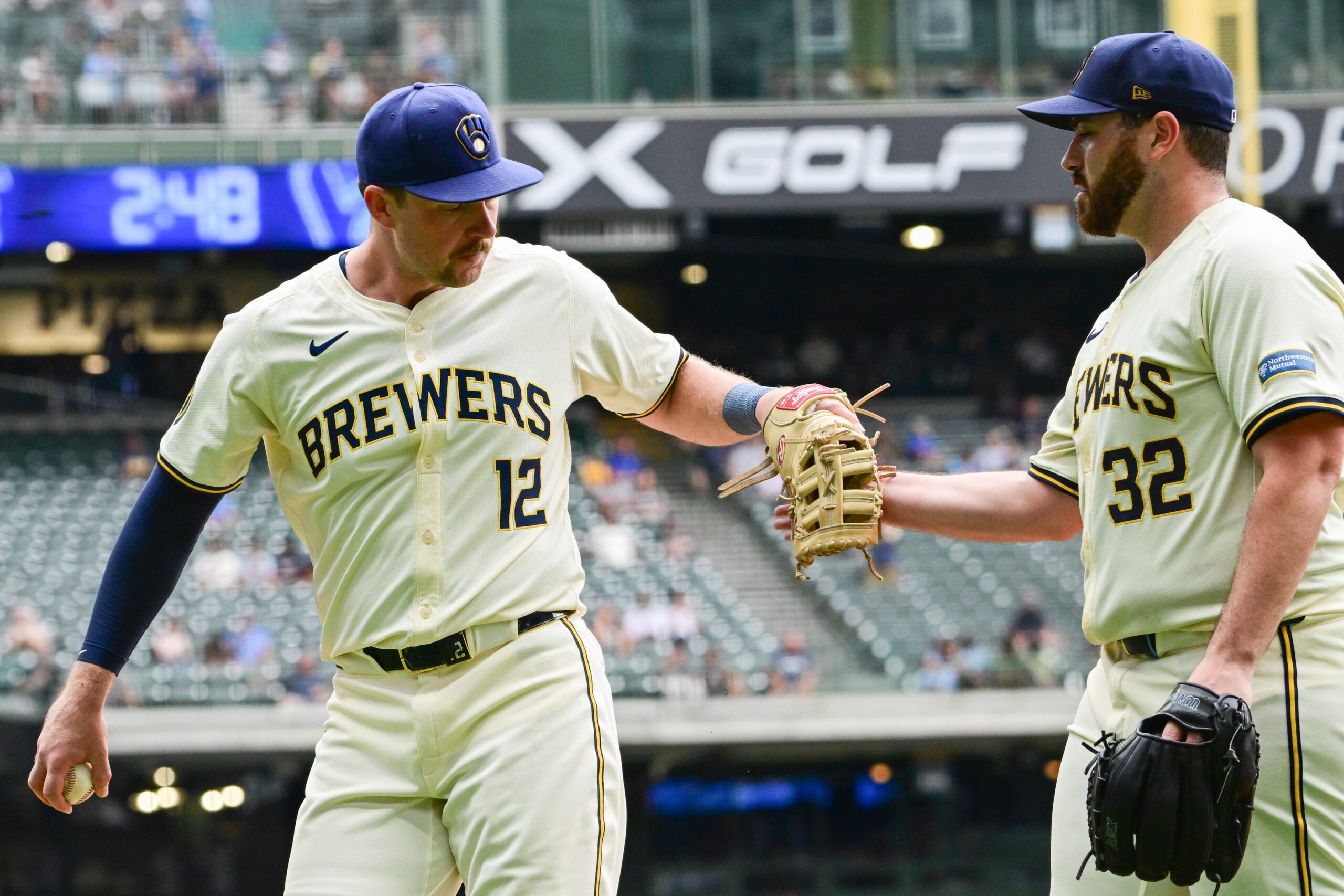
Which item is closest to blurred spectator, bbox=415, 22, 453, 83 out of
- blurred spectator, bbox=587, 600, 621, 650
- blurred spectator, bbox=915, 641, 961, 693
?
blurred spectator, bbox=587, 600, 621, 650

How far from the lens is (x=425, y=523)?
2875mm

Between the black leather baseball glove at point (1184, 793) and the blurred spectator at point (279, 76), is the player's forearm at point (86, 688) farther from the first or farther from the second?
the blurred spectator at point (279, 76)

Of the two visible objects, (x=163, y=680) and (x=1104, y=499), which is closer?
(x=1104, y=499)

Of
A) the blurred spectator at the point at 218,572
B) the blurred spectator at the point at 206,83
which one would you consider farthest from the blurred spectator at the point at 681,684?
the blurred spectator at the point at 206,83

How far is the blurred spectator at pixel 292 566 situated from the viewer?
1502 cm

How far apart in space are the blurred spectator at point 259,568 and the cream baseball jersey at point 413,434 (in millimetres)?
12132

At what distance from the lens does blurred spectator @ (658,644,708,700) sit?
14.0m

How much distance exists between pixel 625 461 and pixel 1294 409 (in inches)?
605

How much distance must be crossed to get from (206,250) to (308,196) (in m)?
3.04

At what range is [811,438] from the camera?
10.3 ft

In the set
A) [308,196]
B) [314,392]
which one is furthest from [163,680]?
[314,392]

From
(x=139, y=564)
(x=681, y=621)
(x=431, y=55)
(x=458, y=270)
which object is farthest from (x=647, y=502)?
(x=458, y=270)

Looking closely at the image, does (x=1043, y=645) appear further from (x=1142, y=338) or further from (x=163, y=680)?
(x=1142, y=338)

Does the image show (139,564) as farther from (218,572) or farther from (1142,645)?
(218,572)
